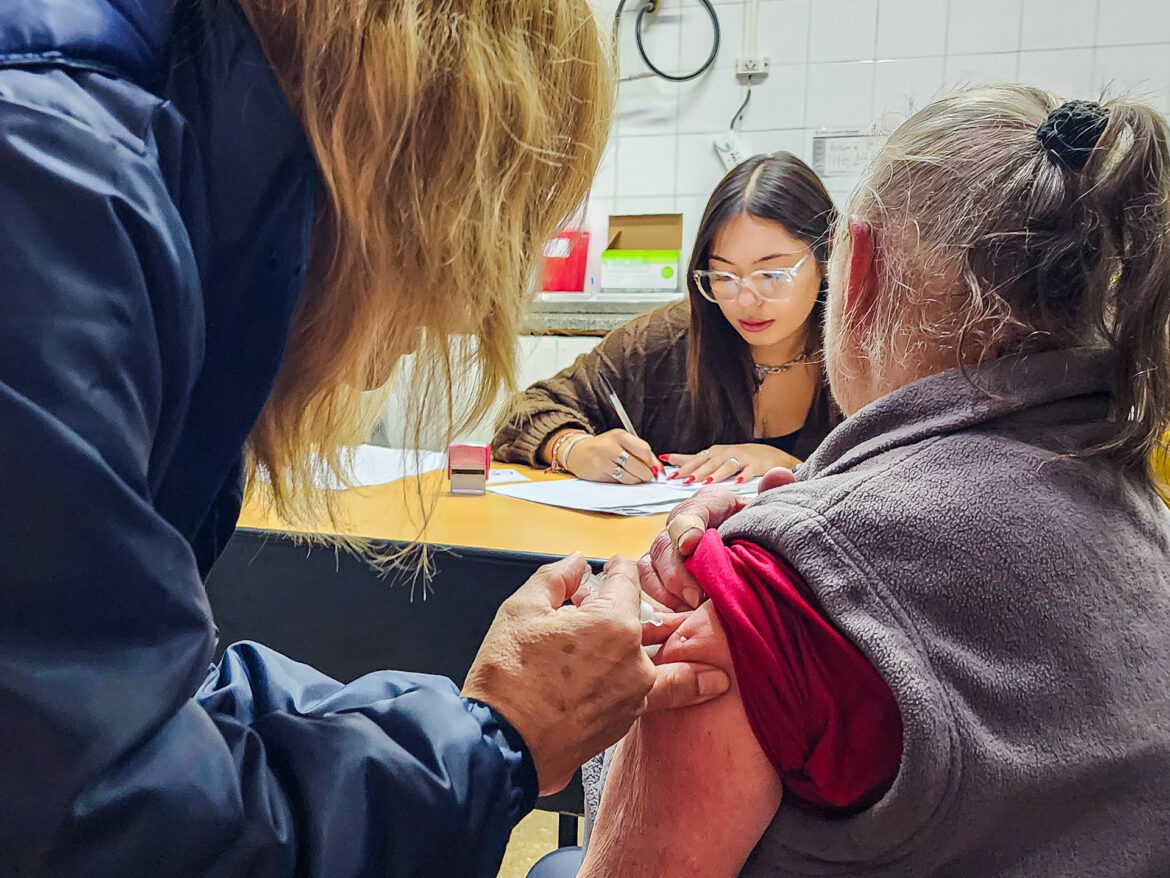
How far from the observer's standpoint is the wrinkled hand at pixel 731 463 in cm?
190

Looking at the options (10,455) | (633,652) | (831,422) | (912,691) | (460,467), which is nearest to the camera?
(10,455)

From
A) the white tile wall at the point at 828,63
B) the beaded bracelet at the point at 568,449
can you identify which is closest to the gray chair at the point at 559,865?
the beaded bracelet at the point at 568,449

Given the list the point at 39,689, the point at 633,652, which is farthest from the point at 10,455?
the point at 633,652

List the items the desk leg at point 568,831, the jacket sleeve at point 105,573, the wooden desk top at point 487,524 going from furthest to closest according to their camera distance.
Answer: the desk leg at point 568,831 < the wooden desk top at point 487,524 < the jacket sleeve at point 105,573

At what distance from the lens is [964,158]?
762 millimetres

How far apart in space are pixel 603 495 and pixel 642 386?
0.86 meters

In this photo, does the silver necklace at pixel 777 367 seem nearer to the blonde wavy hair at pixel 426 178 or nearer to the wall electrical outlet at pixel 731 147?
the wall electrical outlet at pixel 731 147

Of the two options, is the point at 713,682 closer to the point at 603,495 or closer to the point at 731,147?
the point at 603,495

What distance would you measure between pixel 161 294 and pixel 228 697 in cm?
43

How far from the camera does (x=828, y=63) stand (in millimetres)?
3221

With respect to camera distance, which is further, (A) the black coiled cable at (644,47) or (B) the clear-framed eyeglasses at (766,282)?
(A) the black coiled cable at (644,47)

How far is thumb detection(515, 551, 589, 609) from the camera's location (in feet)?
2.57

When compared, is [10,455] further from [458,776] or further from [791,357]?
[791,357]

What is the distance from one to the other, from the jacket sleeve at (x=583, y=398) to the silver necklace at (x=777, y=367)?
0.32 meters
